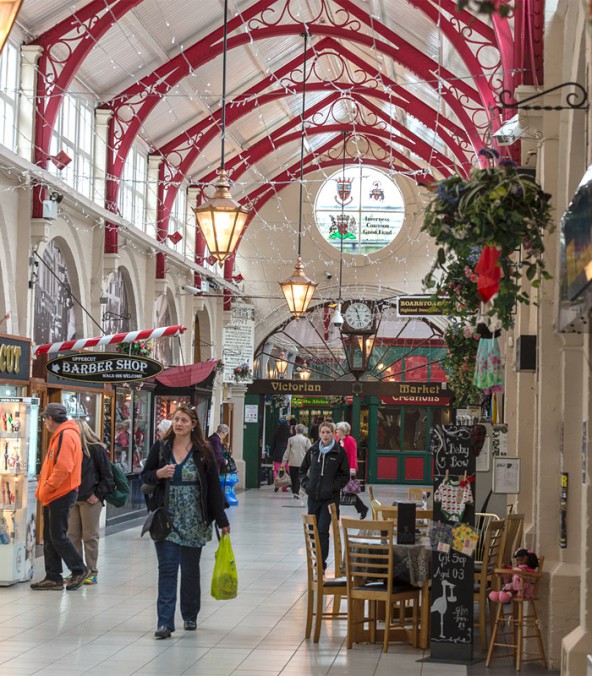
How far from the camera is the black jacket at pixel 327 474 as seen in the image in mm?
10805

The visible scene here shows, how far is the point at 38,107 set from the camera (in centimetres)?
1536

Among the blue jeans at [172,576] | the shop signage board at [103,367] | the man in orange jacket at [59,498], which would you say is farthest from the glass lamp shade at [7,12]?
the shop signage board at [103,367]

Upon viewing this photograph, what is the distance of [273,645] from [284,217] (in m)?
21.3

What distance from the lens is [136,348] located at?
16375 millimetres

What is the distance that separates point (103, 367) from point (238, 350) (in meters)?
11.3

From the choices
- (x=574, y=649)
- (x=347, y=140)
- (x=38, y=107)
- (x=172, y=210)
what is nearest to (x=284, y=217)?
(x=347, y=140)

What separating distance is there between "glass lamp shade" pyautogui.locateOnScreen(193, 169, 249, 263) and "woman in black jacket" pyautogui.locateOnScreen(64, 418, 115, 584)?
88.4 inches

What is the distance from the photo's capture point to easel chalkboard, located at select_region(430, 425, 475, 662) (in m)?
7.67

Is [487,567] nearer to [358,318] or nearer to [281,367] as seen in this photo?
[358,318]

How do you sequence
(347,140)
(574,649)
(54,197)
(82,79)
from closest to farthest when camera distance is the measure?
(574,649)
(54,197)
(82,79)
(347,140)

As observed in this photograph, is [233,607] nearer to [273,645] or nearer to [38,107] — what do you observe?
[273,645]

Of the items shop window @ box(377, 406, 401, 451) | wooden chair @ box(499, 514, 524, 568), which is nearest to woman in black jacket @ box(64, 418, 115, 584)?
wooden chair @ box(499, 514, 524, 568)

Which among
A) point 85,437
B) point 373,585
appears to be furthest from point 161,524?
point 85,437

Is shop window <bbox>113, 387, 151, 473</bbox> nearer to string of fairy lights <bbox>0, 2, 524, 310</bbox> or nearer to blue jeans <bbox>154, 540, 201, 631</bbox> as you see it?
string of fairy lights <bbox>0, 2, 524, 310</bbox>
